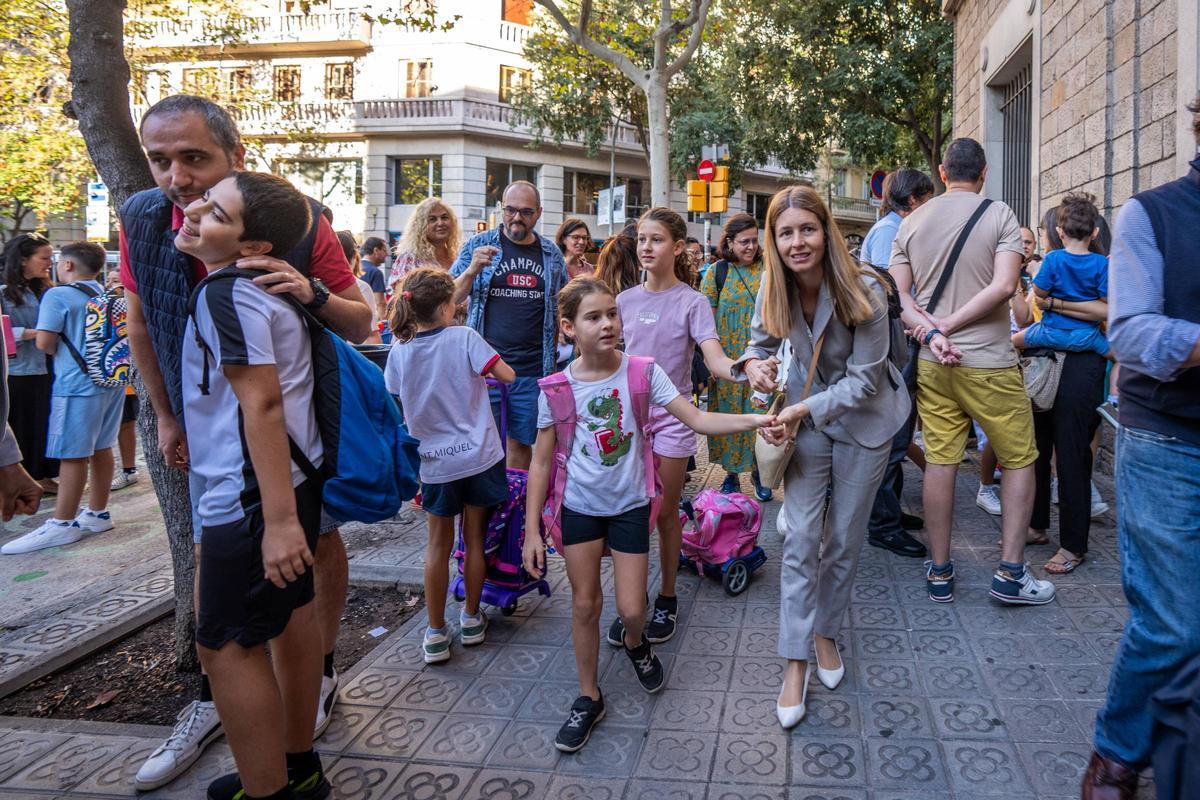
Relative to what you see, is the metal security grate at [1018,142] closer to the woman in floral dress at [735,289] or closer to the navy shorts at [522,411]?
the woman in floral dress at [735,289]

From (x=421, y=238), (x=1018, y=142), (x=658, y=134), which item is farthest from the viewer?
(x=658, y=134)

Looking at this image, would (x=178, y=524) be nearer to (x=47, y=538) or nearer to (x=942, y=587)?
(x=47, y=538)

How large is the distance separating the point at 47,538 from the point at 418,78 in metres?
30.7

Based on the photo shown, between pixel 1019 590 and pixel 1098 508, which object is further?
pixel 1098 508

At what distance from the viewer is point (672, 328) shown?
4.45m

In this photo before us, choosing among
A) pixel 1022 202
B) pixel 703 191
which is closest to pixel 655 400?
pixel 1022 202

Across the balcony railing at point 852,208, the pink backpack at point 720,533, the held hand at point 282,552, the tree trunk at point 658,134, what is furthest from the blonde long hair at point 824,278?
the balcony railing at point 852,208

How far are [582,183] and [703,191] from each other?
69.4 ft

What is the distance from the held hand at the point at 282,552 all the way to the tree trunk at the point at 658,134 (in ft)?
39.7

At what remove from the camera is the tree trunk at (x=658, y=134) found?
44.2 feet

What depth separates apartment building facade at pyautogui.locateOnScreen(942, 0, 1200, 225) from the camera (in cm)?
593

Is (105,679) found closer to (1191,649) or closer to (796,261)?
(796,261)

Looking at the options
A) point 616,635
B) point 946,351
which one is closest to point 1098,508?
point 946,351

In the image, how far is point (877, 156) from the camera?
21.4 m
